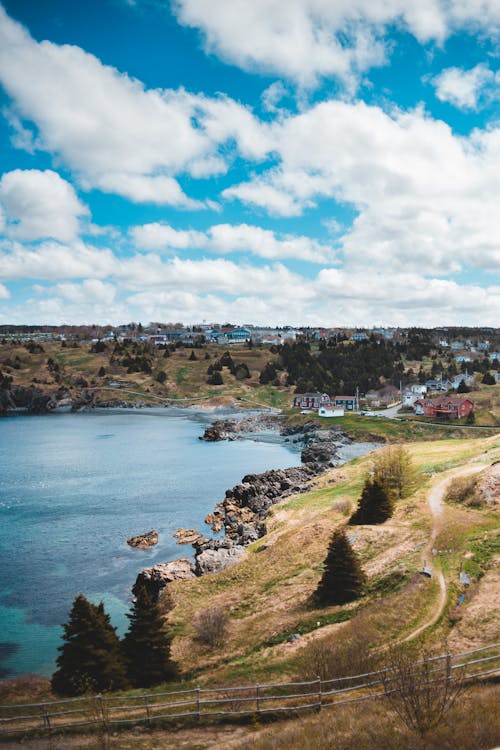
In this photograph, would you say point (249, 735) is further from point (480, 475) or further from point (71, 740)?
point (480, 475)

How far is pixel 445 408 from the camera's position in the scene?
119m

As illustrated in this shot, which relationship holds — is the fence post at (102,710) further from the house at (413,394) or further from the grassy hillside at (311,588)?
the house at (413,394)

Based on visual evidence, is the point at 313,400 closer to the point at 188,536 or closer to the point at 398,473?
the point at 398,473

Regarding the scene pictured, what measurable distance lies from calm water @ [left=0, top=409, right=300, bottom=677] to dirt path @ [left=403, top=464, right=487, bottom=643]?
20516 millimetres

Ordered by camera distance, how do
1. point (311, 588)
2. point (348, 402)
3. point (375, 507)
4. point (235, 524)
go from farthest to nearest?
point (348, 402)
point (235, 524)
point (375, 507)
point (311, 588)

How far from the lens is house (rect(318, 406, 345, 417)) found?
433 ft

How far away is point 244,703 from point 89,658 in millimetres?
9080

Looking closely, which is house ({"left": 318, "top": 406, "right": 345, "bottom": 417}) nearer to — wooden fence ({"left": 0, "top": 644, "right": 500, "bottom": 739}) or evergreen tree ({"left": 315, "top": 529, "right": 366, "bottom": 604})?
evergreen tree ({"left": 315, "top": 529, "right": 366, "bottom": 604})

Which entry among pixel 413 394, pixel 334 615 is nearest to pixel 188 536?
pixel 334 615

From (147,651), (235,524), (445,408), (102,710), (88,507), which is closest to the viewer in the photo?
(102,710)

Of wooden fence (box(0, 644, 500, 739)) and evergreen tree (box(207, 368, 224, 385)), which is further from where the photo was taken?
evergreen tree (box(207, 368, 224, 385))

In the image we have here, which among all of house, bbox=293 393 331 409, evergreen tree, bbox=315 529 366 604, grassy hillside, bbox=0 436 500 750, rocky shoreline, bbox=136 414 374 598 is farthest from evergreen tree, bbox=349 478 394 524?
A: house, bbox=293 393 331 409

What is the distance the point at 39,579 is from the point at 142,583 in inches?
358

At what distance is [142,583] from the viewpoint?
39344 mm
